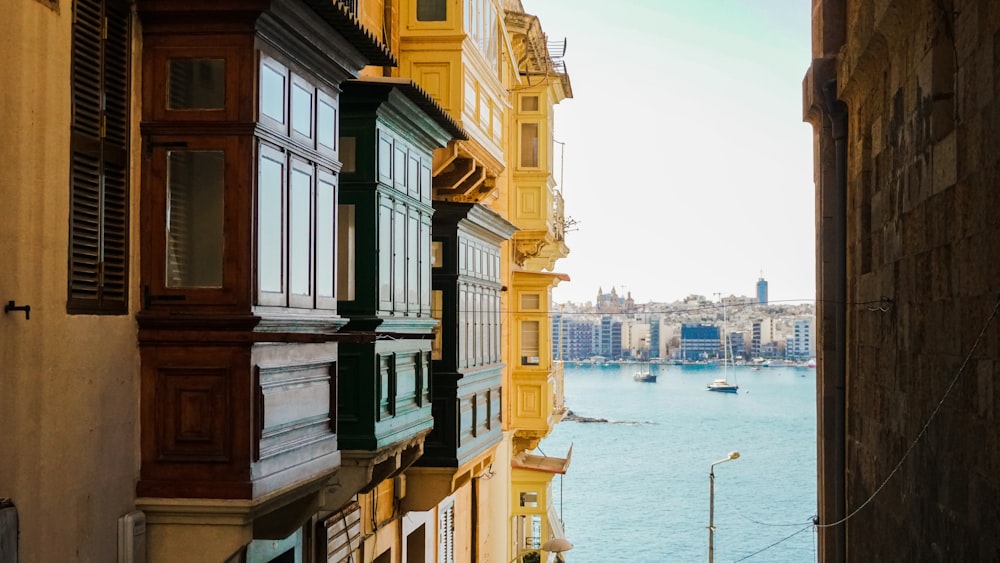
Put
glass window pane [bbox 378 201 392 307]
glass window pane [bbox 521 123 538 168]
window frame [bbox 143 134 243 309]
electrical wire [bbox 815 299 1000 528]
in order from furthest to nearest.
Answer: glass window pane [bbox 521 123 538 168]
glass window pane [bbox 378 201 392 307]
window frame [bbox 143 134 243 309]
electrical wire [bbox 815 299 1000 528]

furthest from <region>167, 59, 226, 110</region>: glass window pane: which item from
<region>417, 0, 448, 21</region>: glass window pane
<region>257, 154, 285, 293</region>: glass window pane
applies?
<region>417, 0, 448, 21</region>: glass window pane

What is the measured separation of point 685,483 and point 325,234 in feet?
278

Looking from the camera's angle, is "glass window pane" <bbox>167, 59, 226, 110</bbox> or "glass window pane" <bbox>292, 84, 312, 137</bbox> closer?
"glass window pane" <bbox>167, 59, 226, 110</bbox>

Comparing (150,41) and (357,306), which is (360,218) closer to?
(357,306)

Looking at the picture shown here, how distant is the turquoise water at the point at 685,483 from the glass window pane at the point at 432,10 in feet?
56.3

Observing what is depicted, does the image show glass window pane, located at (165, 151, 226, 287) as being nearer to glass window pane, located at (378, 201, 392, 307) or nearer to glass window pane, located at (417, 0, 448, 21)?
glass window pane, located at (378, 201, 392, 307)

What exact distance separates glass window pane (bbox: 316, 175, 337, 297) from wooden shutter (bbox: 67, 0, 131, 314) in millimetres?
2249

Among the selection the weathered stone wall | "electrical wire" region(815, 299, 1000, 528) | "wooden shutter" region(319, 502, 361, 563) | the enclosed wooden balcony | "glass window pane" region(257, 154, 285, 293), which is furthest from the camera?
the enclosed wooden balcony

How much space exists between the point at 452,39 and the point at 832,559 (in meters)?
8.90

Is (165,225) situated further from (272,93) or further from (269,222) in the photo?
(272,93)

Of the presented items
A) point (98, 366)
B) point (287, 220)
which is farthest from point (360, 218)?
point (98, 366)

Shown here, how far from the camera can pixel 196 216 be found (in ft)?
29.1

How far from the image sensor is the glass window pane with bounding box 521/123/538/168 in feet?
103

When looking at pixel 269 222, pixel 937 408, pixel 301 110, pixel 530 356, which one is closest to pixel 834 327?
pixel 937 408
